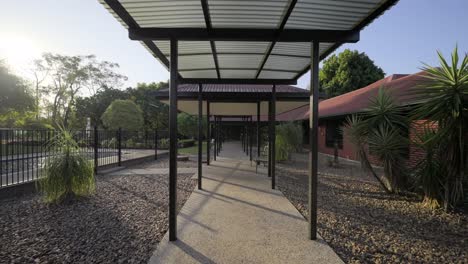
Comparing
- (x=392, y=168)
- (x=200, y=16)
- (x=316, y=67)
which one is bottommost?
(x=392, y=168)

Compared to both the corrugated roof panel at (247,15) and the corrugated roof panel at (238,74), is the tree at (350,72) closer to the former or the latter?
the corrugated roof panel at (238,74)

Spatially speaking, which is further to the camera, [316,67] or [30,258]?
[316,67]

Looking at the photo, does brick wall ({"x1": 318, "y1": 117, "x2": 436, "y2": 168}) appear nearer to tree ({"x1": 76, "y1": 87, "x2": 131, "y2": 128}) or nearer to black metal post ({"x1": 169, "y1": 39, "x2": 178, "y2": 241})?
black metal post ({"x1": 169, "y1": 39, "x2": 178, "y2": 241})

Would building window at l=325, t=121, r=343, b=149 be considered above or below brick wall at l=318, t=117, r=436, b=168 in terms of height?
above

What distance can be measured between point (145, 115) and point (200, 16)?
34319 millimetres

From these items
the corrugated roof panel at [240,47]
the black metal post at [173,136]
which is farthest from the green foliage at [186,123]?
the black metal post at [173,136]

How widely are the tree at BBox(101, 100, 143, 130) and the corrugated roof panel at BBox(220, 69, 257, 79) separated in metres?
22.4

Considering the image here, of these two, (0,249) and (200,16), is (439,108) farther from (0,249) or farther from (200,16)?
(0,249)

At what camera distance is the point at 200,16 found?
3.03 metres

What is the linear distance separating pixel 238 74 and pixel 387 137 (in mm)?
3972

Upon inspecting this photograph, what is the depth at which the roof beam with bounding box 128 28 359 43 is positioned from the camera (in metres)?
3.33

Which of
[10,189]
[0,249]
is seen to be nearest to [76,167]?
[10,189]

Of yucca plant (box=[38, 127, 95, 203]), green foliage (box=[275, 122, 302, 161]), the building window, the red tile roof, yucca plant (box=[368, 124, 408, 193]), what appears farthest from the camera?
the building window

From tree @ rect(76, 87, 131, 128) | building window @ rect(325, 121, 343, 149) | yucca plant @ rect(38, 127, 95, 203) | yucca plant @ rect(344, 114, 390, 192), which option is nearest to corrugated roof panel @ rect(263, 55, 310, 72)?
yucca plant @ rect(344, 114, 390, 192)
